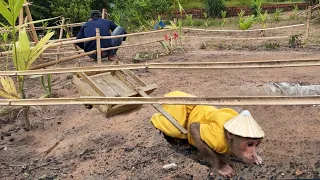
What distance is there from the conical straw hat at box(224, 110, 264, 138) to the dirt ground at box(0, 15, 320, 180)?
17.0 inches

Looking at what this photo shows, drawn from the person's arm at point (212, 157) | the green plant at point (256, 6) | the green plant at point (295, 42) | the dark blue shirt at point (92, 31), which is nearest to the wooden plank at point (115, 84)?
the person's arm at point (212, 157)

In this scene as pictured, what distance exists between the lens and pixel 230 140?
231 centimetres

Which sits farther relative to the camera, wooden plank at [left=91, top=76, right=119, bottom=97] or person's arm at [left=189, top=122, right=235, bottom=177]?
wooden plank at [left=91, top=76, right=119, bottom=97]

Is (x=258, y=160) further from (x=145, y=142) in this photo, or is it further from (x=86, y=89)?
(x=86, y=89)

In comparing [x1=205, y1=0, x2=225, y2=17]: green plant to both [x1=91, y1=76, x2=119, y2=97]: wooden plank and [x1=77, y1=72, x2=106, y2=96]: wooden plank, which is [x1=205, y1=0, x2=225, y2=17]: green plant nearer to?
[x1=91, y1=76, x2=119, y2=97]: wooden plank

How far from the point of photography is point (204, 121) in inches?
102

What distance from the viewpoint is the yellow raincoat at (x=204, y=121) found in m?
2.40

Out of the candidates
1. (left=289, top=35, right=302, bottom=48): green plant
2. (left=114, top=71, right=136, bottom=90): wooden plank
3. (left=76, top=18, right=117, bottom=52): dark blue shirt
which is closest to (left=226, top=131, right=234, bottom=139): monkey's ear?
(left=114, top=71, right=136, bottom=90): wooden plank

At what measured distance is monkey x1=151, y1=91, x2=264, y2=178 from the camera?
2215 millimetres

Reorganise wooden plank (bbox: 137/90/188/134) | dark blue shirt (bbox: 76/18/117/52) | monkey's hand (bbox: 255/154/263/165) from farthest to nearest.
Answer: dark blue shirt (bbox: 76/18/117/52) < wooden plank (bbox: 137/90/188/134) < monkey's hand (bbox: 255/154/263/165)

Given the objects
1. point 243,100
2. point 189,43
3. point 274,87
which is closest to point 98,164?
point 243,100

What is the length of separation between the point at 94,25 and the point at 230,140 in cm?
469

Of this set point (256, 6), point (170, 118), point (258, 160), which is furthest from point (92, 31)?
point (256, 6)

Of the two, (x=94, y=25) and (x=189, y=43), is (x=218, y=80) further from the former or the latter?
(x=189, y=43)
